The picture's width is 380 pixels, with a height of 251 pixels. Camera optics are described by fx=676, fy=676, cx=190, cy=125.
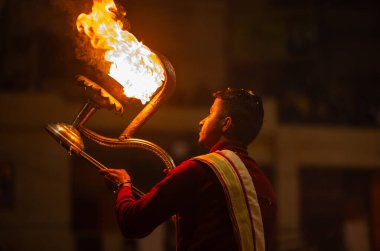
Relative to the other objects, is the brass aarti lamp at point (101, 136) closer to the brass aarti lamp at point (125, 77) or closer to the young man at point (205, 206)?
the brass aarti lamp at point (125, 77)

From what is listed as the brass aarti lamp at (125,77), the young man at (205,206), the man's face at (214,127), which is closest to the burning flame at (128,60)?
the brass aarti lamp at (125,77)

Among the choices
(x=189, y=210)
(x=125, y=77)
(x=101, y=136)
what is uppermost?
(x=125, y=77)

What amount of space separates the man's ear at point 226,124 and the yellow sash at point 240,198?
18 centimetres

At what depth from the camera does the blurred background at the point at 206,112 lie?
1277 centimetres

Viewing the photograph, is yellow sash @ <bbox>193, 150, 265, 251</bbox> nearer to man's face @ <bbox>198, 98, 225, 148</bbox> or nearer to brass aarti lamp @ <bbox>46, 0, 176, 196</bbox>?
man's face @ <bbox>198, 98, 225, 148</bbox>

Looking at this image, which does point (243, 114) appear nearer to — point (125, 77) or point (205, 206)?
point (205, 206)

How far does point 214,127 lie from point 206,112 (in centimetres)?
1068

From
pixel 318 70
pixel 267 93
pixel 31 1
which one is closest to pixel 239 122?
pixel 31 1

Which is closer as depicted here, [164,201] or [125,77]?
[164,201]

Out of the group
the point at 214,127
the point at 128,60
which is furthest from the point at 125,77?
the point at 214,127

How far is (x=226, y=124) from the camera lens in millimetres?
3195

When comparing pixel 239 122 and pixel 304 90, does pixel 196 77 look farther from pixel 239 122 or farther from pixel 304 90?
pixel 239 122

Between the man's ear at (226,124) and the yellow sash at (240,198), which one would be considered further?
the man's ear at (226,124)

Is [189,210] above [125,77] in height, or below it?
below
